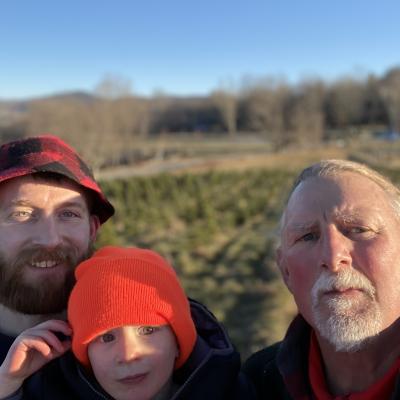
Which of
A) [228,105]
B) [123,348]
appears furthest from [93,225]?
[228,105]

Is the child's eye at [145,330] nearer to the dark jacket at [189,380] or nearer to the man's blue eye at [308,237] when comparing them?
the dark jacket at [189,380]

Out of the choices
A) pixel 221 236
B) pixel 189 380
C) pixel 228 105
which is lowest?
pixel 221 236

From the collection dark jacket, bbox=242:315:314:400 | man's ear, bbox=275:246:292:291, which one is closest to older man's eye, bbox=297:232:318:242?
man's ear, bbox=275:246:292:291

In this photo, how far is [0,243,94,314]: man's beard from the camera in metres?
2.02

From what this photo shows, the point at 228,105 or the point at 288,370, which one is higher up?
the point at 228,105

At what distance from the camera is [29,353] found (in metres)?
1.82

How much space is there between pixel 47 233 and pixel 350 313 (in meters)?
1.23

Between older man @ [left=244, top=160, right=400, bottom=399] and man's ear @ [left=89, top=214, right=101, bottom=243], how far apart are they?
93cm

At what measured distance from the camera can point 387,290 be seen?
167 cm

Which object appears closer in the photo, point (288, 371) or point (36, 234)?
point (288, 371)

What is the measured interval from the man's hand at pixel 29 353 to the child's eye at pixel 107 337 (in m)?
0.15

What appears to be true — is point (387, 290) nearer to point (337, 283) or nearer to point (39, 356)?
point (337, 283)

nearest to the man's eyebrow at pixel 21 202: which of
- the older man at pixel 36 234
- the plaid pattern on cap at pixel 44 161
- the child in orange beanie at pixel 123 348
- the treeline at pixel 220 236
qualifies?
the older man at pixel 36 234

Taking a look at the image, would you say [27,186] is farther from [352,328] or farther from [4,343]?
[352,328]
